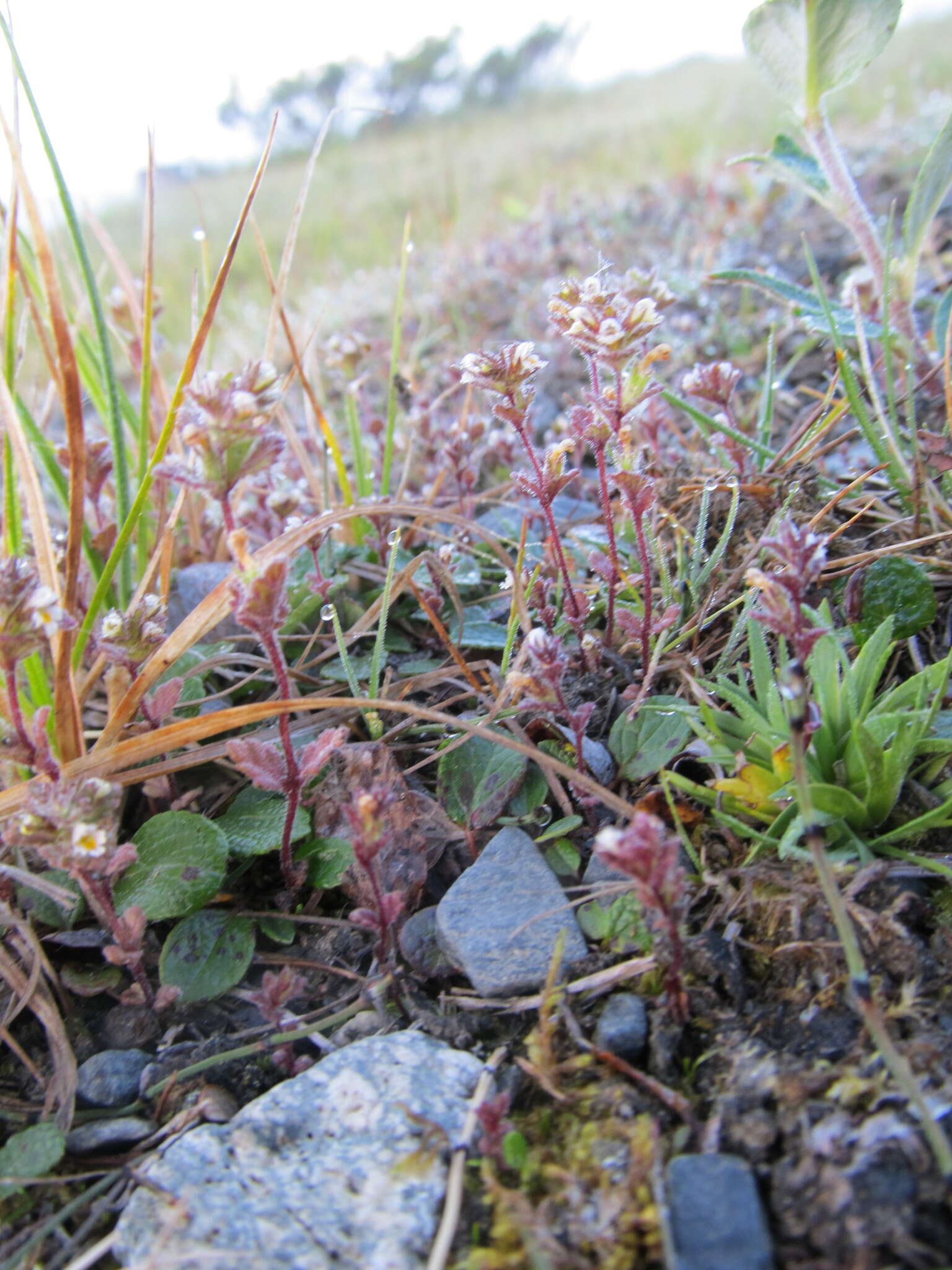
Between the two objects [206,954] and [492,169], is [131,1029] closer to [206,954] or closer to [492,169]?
[206,954]

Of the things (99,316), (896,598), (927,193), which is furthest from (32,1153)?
(927,193)

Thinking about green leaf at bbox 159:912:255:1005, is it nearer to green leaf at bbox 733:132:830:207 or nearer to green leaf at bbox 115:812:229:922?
green leaf at bbox 115:812:229:922

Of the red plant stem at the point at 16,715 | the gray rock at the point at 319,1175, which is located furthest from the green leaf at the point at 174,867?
the gray rock at the point at 319,1175

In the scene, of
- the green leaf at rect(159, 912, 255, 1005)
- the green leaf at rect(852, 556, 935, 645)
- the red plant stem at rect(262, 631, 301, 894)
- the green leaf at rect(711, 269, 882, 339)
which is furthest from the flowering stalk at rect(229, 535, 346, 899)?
the green leaf at rect(711, 269, 882, 339)

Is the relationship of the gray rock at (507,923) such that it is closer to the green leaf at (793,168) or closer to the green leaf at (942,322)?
the green leaf at (942,322)

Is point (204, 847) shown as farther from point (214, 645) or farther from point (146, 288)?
point (146, 288)
